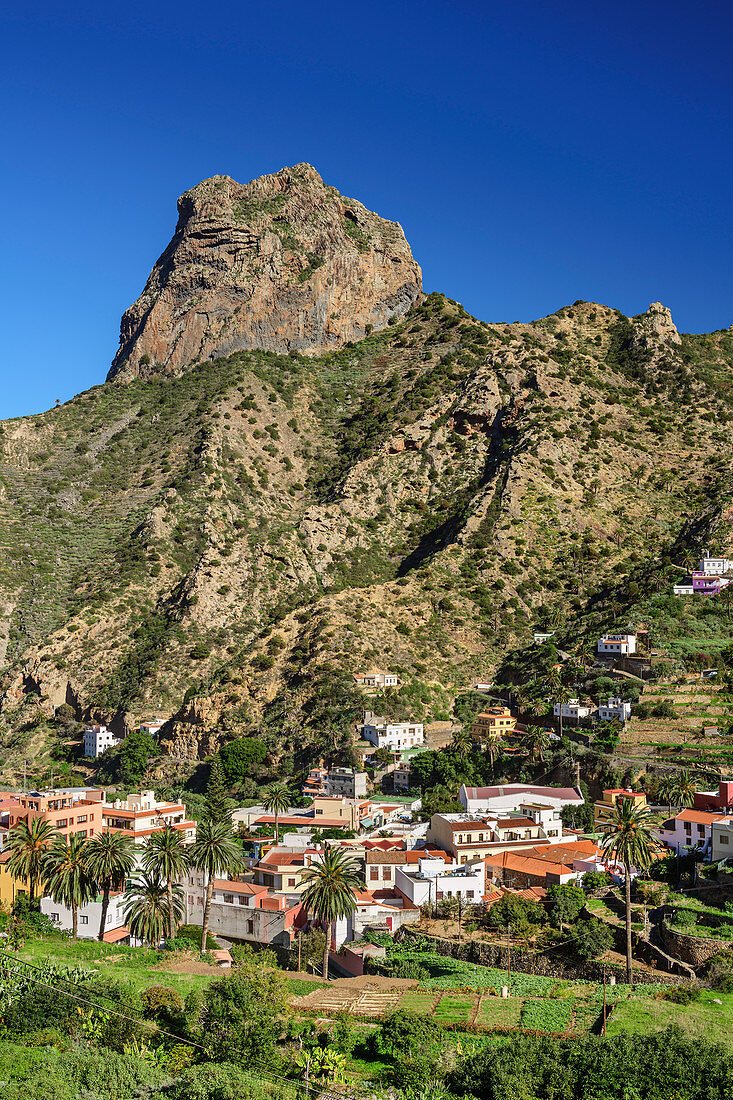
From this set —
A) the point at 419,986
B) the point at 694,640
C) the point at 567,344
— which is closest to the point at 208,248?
the point at 567,344

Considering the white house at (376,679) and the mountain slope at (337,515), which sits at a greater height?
the mountain slope at (337,515)

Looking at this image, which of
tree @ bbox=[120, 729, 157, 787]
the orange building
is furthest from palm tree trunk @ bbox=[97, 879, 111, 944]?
tree @ bbox=[120, 729, 157, 787]

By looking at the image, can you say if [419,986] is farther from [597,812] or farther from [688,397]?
[688,397]

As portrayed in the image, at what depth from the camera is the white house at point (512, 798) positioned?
72.4 m

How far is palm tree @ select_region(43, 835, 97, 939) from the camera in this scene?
5134 centimetres

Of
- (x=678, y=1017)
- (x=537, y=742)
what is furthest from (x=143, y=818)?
(x=678, y=1017)

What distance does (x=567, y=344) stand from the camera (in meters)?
158

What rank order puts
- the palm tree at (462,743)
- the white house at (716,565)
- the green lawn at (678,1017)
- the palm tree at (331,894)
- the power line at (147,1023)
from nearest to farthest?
the power line at (147,1023) < the green lawn at (678,1017) < the palm tree at (331,894) < the palm tree at (462,743) < the white house at (716,565)

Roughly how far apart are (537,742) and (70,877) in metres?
40.9

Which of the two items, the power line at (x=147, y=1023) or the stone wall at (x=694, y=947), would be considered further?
the stone wall at (x=694, y=947)

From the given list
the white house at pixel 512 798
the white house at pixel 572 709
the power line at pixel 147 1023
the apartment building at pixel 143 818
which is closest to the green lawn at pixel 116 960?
the power line at pixel 147 1023

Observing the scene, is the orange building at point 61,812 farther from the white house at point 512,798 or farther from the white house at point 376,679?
the white house at point 376,679

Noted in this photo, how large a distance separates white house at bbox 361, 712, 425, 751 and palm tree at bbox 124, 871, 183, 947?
38.1 meters

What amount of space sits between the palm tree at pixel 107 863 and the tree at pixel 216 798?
49.0ft
